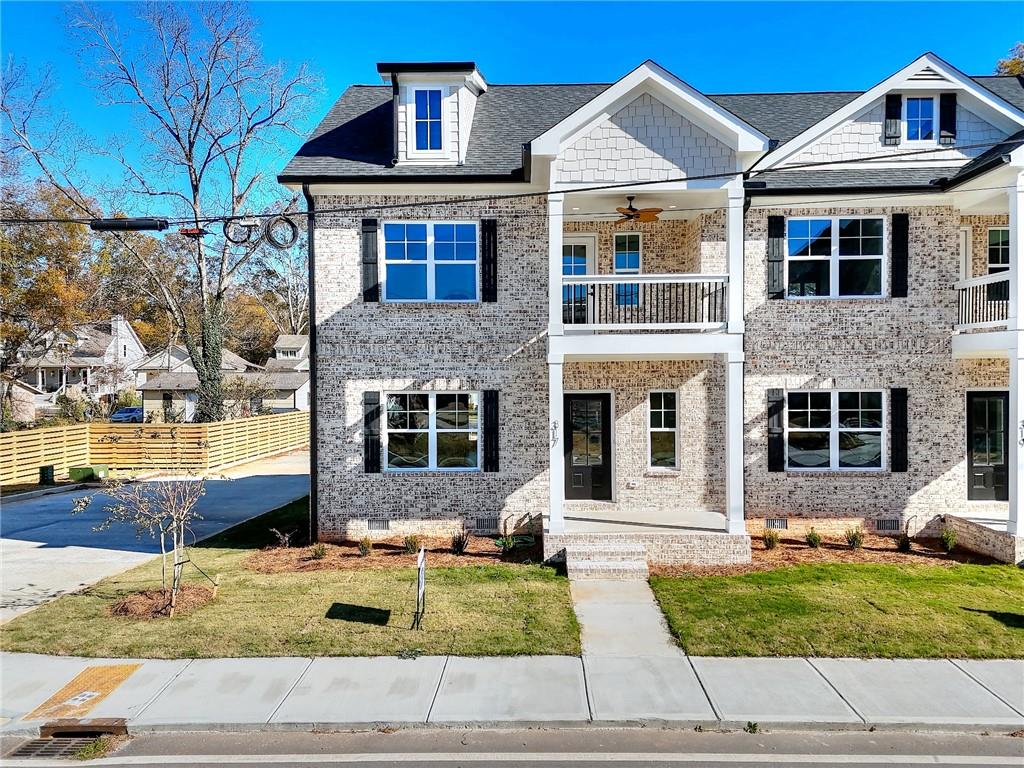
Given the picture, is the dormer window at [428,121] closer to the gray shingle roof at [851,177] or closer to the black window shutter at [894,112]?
the gray shingle roof at [851,177]

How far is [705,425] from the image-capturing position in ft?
40.6

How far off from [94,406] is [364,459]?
88.7ft

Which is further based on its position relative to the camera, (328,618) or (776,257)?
(776,257)

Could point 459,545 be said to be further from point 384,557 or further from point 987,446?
point 987,446

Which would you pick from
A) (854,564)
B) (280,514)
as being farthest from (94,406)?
(854,564)

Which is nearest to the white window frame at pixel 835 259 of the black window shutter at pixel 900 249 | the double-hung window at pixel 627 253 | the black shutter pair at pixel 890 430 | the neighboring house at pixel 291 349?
the black window shutter at pixel 900 249

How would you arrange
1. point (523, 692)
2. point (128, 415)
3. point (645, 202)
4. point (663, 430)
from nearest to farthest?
point (523, 692) < point (645, 202) < point (663, 430) < point (128, 415)

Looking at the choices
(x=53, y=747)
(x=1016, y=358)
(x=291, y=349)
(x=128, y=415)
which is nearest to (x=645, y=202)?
(x=1016, y=358)

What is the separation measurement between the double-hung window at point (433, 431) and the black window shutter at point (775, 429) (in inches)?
211

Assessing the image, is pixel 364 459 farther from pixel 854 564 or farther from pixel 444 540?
pixel 854 564

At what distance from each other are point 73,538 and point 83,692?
321 inches

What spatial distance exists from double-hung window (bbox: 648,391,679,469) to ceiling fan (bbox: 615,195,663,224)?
127 inches

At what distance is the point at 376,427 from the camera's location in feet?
39.3

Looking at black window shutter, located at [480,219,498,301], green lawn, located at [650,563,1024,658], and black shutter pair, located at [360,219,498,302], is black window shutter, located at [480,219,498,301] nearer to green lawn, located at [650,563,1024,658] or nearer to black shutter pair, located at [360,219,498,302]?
black shutter pair, located at [360,219,498,302]
